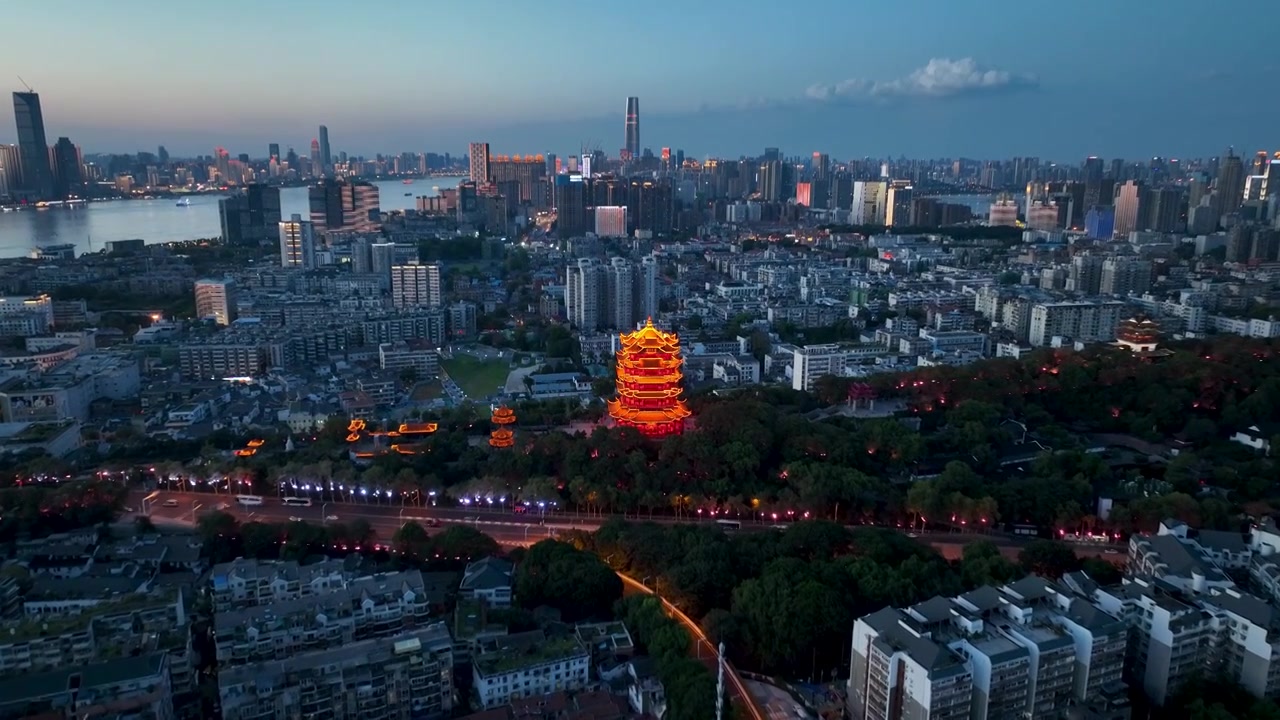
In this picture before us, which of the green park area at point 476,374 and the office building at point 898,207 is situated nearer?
the green park area at point 476,374

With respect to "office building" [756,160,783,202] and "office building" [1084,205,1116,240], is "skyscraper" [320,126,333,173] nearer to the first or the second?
"office building" [756,160,783,202]

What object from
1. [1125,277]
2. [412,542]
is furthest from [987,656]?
[1125,277]

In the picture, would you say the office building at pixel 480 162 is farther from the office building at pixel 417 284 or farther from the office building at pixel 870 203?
the office building at pixel 417 284

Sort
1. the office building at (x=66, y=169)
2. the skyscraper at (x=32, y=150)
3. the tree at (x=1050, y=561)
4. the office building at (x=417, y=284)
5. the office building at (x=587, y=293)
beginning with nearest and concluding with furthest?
1. the tree at (x=1050, y=561)
2. the office building at (x=587, y=293)
3. the office building at (x=417, y=284)
4. the skyscraper at (x=32, y=150)
5. the office building at (x=66, y=169)

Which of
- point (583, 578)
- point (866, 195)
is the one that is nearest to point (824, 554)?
point (583, 578)

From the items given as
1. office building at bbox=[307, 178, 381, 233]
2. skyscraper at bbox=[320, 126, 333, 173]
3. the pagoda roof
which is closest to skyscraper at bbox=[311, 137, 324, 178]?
skyscraper at bbox=[320, 126, 333, 173]

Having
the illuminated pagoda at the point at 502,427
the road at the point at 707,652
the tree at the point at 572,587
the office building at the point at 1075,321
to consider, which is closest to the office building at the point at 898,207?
the office building at the point at 1075,321

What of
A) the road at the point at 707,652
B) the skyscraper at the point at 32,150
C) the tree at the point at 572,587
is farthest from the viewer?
the skyscraper at the point at 32,150
